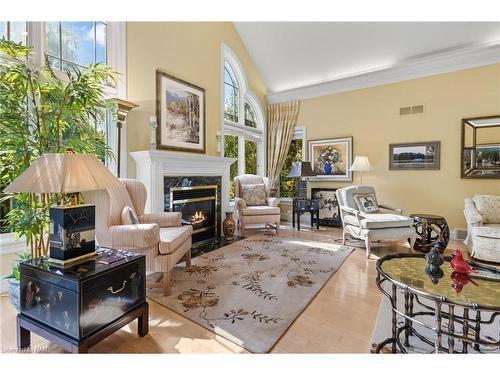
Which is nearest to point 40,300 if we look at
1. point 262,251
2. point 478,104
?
point 262,251

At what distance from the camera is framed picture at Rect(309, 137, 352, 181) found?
17.6ft

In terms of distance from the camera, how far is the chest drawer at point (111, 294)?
4.71 feet

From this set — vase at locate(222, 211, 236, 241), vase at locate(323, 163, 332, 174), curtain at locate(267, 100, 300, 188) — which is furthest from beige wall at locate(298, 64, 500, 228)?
vase at locate(222, 211, 236, 241)

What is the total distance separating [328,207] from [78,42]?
4.99m

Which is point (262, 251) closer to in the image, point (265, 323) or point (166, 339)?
point (265, 323)

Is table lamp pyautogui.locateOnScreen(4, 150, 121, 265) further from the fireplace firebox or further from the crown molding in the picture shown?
the crown molding

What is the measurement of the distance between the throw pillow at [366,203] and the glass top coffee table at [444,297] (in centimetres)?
220

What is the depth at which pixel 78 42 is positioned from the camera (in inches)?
120

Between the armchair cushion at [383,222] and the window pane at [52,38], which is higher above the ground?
the window pane at [52,38]

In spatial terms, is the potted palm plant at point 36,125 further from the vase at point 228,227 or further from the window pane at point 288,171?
the window pane at point 288,171

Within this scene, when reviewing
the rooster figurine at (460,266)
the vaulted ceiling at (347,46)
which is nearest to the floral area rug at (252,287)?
the rooster figurine at (460,266)

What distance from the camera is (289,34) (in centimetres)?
502

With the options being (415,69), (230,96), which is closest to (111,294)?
(230,96)

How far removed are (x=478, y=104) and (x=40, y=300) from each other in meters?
5.98
